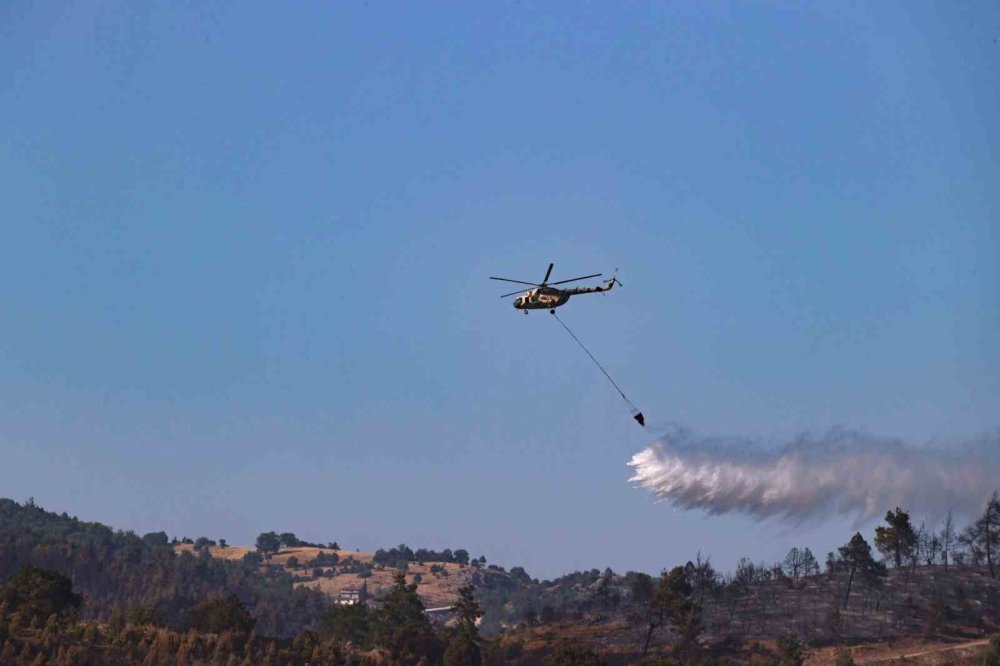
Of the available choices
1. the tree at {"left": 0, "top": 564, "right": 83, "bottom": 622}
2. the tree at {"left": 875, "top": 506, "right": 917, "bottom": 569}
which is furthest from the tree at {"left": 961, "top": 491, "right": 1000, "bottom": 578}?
the tree at {"left": 0, "top": 564, "right": 83, "bottom": 622}

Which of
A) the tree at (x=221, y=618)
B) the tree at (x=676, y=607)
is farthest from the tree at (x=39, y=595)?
the tree at (x=676, y=607)

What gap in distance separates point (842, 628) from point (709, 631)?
54.8ft

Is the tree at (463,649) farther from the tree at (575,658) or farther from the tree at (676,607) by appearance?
the tree at (676,607)

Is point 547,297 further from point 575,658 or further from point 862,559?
point 862,559

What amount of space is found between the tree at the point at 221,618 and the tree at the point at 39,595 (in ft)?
43.2

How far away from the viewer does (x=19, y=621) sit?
11256cm

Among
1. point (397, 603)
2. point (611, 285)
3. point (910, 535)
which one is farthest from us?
point (910, 535)

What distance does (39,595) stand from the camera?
410 feet

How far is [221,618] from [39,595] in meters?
19.1

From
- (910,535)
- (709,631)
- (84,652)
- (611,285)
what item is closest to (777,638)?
(709,631)

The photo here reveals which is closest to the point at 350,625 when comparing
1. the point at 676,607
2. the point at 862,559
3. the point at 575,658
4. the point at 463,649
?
the point at 463,649

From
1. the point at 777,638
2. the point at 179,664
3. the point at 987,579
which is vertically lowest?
the point at 179,664

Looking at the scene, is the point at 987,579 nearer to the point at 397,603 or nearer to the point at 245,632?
the point at 397,603

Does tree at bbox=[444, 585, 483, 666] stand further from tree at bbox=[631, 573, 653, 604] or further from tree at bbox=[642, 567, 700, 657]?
tree at bbox=[631, 573, 653, 604]
